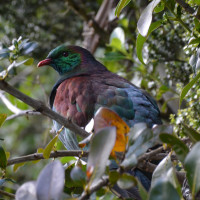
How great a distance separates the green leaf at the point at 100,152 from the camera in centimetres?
104

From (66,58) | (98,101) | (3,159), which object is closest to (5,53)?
(3,159)

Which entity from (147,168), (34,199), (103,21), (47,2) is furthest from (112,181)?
(47,2)

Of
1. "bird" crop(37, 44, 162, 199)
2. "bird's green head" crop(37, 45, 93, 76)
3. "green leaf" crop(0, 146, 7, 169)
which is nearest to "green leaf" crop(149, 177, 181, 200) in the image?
"green leaf" crop(0, 146, 7, 169)

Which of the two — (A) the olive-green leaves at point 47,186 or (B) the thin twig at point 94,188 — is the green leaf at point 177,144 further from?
(A) the olive-green leaves at point 47,186

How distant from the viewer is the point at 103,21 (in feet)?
13.2

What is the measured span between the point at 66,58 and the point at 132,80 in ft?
2.15

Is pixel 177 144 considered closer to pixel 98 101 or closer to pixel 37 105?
pixel 37 105

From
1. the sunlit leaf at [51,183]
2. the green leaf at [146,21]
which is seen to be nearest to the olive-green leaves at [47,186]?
the sunlit leaf at [51,183]

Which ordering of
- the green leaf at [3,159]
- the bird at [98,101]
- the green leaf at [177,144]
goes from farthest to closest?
the bird at [98,101], the green leaf at [3,159], the green leaf at [177,144]

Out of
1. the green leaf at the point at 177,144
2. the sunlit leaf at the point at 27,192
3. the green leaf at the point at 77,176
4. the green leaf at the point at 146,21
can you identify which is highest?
the green leaf at the point at 146,21

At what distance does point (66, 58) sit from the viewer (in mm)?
3436

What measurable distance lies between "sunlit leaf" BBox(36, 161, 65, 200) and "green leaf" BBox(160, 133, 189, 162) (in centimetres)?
34

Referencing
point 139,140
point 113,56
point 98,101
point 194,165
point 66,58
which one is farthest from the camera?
point 66,58

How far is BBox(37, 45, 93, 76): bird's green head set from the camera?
3389 millimetres
